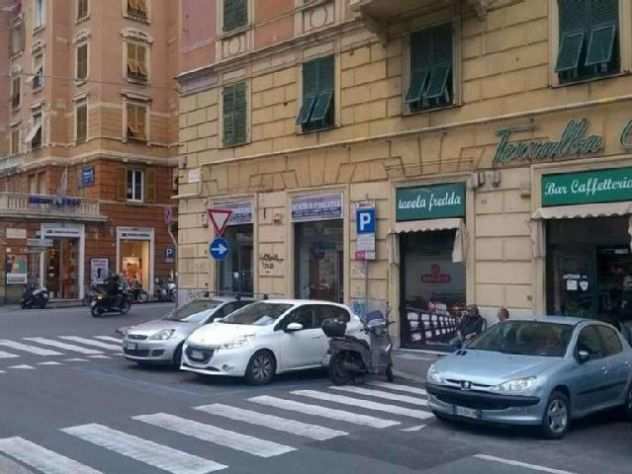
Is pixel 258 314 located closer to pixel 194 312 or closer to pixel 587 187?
pixel 194 312

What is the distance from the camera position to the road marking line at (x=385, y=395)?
→ 1190cm

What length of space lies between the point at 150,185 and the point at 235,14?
23582 millimetres

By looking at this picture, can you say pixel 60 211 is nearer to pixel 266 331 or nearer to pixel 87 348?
pixel 87 348

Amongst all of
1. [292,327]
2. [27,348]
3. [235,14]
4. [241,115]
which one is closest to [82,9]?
[235,14]

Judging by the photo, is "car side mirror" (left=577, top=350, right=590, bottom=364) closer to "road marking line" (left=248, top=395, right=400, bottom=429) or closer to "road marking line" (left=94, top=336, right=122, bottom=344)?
"road marking line" (left=248, top=395, right=400, bottom=429)

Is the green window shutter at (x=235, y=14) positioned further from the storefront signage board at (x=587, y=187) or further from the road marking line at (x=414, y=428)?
the road marking line at (x=414, y=428)

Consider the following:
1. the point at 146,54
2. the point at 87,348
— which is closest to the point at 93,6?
the point at 146,54

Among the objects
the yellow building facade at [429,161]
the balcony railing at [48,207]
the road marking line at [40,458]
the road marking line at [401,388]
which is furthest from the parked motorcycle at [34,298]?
the road marking line at [40,458]

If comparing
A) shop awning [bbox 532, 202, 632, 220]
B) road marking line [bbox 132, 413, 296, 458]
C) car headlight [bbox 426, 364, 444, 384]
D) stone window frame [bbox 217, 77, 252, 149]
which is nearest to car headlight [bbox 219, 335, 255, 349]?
road marking line [bbox 132, 413, 296, 458]

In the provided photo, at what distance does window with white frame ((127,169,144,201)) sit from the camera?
4456cm

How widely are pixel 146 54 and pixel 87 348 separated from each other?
29.9 m

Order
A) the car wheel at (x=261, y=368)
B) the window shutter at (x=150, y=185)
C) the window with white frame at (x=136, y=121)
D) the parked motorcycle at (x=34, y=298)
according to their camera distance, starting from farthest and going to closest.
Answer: the window shutter at (x=150, y=185)
the window with white frame at (x=136, y=121)
the parked motorcycle at (x=34, y=298)
the car wheel at (x=261, y=368)

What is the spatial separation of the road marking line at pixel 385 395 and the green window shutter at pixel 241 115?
1136cm

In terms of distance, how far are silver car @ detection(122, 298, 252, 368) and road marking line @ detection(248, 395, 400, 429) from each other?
3262 millimetres
